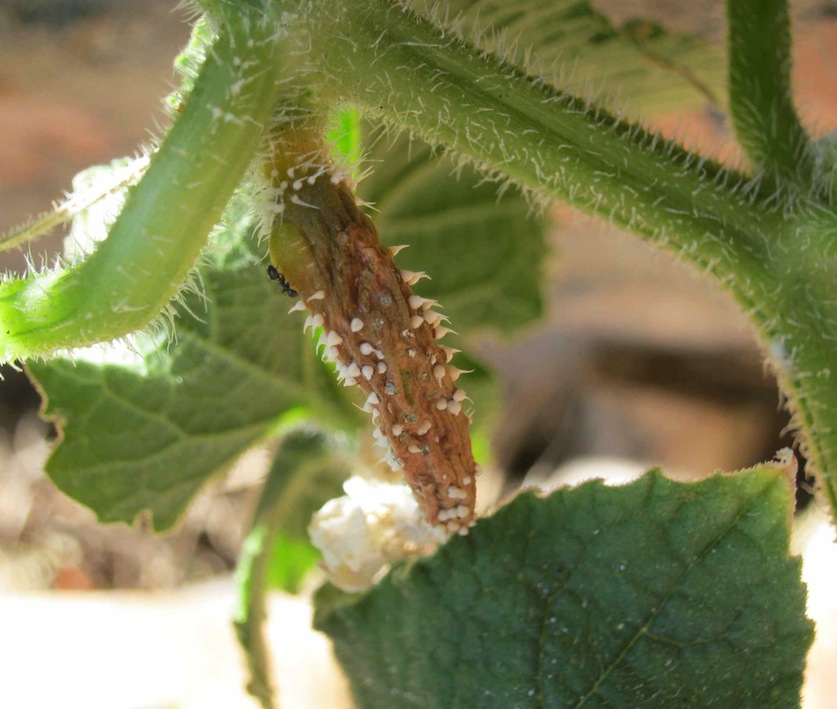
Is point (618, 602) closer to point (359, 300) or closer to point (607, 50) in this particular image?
point (359, 300)

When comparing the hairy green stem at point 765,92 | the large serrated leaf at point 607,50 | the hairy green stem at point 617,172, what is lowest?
the hairy green stem at point 617,172

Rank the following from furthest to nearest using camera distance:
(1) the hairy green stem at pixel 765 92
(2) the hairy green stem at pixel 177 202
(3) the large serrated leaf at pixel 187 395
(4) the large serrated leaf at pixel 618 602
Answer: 1. (3) the large serrated leaf at pixel 187 395
2. (1) the hairy green stem at pixel 765 92
3. (4) the large serrated leaf at pixel 618 602
4. (2) the hairy green stem at pixel 177 202

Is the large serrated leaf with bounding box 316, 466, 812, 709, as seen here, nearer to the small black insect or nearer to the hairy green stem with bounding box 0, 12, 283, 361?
the small black insect

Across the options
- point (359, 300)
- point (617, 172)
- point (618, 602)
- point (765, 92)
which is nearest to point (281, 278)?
point (359, 300)

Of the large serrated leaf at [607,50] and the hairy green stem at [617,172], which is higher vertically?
the large serrated leaf at [607,50]

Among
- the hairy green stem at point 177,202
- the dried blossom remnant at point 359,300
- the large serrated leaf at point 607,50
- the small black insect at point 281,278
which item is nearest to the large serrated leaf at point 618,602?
the dried blossom remnant at point 359,300

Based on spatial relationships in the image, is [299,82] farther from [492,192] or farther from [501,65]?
[492,192]

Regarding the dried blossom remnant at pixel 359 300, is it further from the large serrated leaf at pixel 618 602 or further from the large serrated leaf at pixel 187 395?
the large serrated leaf at pixel 187 395
